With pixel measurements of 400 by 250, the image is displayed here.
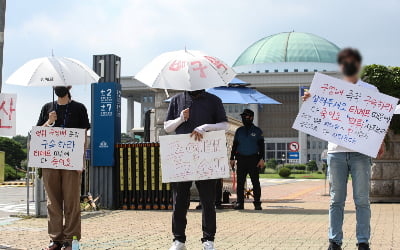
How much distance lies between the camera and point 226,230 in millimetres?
9148

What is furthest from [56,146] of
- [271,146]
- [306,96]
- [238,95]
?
[271,146]

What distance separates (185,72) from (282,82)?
103634 mm

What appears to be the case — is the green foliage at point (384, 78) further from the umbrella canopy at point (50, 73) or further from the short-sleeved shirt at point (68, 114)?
the short-sleeved shirt at point (68, 114)

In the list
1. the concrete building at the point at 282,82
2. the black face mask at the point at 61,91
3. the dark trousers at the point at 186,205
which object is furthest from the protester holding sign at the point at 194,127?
the concrete building at the point at 282,82

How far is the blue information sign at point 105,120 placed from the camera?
1314cm

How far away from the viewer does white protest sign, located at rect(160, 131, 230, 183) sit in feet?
21.7

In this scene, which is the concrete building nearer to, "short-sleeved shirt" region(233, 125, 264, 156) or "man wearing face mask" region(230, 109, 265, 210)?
"man wearing face mask" region(230, 109, 265, 210)

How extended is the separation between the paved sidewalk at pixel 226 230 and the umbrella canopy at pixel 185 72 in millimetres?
1879

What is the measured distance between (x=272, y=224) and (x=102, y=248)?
3492mm

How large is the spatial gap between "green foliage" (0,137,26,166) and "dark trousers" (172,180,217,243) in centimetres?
4640

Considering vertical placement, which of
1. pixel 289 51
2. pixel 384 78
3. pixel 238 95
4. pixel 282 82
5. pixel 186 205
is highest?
pixel 289 51

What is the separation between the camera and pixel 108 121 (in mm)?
13141

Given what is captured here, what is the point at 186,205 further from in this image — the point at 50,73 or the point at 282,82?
the point at 282,82

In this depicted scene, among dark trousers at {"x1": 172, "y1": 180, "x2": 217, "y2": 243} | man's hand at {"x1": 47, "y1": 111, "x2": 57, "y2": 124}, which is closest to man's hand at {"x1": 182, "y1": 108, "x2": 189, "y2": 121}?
dark trousers at {"x1": 172, "y1": 180, "x2": 217, "y2": 243}
